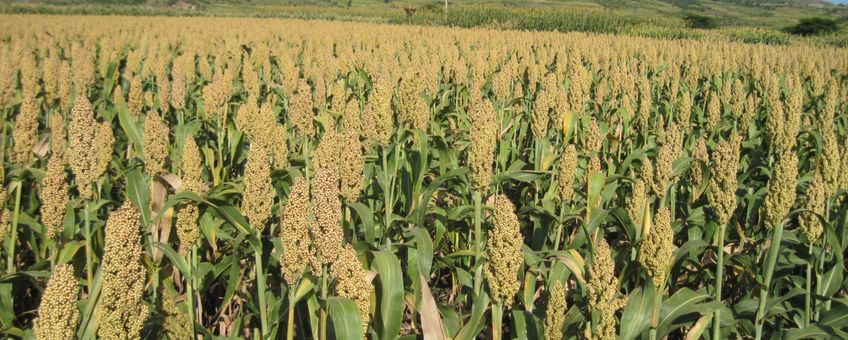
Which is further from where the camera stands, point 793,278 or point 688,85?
point 688,85

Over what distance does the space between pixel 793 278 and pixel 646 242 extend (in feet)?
5.55

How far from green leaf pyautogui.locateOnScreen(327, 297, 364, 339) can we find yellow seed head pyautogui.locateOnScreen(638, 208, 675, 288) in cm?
129

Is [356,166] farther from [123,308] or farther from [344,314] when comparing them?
[123,308]

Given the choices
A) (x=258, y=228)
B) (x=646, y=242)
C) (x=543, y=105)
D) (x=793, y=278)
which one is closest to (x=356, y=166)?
(x=258, y=228)

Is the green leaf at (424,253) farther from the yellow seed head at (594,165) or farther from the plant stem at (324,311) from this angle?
the yellow seed head at (594,165)

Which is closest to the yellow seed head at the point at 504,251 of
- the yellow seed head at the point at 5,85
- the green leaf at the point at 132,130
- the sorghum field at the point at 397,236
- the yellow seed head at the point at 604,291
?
the sorghum field at the point at 397,236

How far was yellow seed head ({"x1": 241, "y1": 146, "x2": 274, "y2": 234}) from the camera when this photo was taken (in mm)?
2293

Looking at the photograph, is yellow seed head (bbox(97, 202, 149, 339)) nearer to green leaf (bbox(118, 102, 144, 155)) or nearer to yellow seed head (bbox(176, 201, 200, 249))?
yellow seed head (bbox(176, 201, 200, 249))

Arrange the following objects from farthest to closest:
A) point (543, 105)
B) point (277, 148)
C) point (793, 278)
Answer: point (543, 105) < point (277, 148) < point (793, 278)

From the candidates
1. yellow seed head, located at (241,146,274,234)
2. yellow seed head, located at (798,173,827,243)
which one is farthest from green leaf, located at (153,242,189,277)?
yellow seed head, located at (798,173,827,243)

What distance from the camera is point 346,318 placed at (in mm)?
1919

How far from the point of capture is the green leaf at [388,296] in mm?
2312

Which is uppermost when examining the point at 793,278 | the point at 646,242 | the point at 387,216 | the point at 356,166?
the point at 356,166

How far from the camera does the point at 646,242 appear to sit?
8.13 ft
